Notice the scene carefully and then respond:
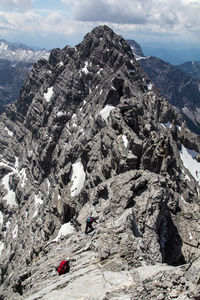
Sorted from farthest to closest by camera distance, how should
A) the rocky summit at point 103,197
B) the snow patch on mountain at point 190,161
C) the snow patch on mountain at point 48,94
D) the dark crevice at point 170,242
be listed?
the snow patch on mountain at point 48,94 < the snow patch on mountain at point 190,161 < the dark crevice at point 170,242 < the rocky summit at point 103,197

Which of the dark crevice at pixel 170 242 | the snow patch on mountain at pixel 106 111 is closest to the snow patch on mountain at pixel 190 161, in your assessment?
the snow patch on mountain at pixel 106 111

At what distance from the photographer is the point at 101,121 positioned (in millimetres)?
72625

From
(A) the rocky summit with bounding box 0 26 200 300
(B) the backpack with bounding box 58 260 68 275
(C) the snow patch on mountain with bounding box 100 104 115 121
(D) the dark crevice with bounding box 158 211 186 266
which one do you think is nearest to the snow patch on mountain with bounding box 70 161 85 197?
(A) the rocky summit with bounding box 0 26 200 300

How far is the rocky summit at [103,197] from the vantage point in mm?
18000

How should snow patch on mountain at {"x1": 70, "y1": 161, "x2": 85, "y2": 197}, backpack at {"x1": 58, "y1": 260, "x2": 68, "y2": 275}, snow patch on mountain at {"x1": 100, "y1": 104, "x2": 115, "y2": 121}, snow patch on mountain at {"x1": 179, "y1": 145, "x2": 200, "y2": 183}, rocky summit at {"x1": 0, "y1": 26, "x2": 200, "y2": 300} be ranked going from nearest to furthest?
rocky summit at {"x1": 0, "y1": 26, "x2": 200, "y2": 300}, backpack at {"x1": 58, "y1": 260, "x2": 68, "y2": 275}, snow patch on mountain at {"x1": 70, "y1": 161, "x2": 85, "y2": 197}, snow patch on mountain at {"x1": 100, "y1": 104, "x2": 115, "y2": 121}, snow patch on mountain at {"x1": 179, "y1": 145, "x2": 200, "y2": 183}

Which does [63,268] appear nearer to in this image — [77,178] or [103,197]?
[103,197]

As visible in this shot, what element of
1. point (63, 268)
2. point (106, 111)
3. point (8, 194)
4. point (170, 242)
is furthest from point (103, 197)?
point (8, 194)

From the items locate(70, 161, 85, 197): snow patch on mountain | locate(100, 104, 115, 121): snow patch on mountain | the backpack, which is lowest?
locate(70, 161, 85, 197): snow patch on mountain

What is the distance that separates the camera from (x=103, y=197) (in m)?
33.2

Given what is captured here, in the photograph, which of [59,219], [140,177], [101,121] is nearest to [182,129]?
[101,121]

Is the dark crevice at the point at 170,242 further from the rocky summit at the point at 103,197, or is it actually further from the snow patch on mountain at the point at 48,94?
the snow patch on mountain at the point at 48,94

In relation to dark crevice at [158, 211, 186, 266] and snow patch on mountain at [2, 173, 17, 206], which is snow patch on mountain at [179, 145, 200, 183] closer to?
dark crevice at [158, 211, 186, 266]

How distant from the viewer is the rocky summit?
1800cm

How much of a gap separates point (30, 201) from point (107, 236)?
290ft
